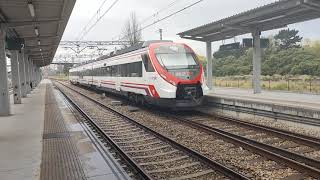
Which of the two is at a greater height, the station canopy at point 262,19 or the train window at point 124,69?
the station canopy at point 262,19

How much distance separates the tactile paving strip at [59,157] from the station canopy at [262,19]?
9671 mm

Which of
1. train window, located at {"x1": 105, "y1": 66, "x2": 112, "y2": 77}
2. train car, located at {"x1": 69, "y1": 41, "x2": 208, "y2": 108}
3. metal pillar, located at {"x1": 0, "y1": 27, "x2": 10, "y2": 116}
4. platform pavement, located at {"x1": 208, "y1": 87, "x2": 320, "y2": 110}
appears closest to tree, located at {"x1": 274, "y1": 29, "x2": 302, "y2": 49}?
train window, located at {"x1": 105, "y1": 66, "x2": 112, "y2": 77}

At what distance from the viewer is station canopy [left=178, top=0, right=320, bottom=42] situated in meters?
16.5

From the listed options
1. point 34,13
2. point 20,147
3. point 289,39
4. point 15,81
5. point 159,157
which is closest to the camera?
point 159,157

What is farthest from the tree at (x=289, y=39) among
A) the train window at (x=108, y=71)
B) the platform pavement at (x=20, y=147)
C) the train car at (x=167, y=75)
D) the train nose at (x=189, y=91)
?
the platform pavement at (x=20, y=147)

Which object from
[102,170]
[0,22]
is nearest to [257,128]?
[102,170]

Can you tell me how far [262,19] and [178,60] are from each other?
16.8 feet

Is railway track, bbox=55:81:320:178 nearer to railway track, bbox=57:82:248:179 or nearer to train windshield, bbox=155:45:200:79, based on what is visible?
railway track, bbox=57:82:248:179

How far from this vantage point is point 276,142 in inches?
429

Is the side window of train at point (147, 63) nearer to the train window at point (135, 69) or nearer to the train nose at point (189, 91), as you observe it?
the train window at point (135, 69)

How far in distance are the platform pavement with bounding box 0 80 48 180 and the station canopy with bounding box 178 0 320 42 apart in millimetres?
10001

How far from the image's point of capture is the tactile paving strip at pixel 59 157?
7692 millimetres

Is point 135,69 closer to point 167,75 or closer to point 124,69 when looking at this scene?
point 124,69

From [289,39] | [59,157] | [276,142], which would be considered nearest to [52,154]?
[59,157]
